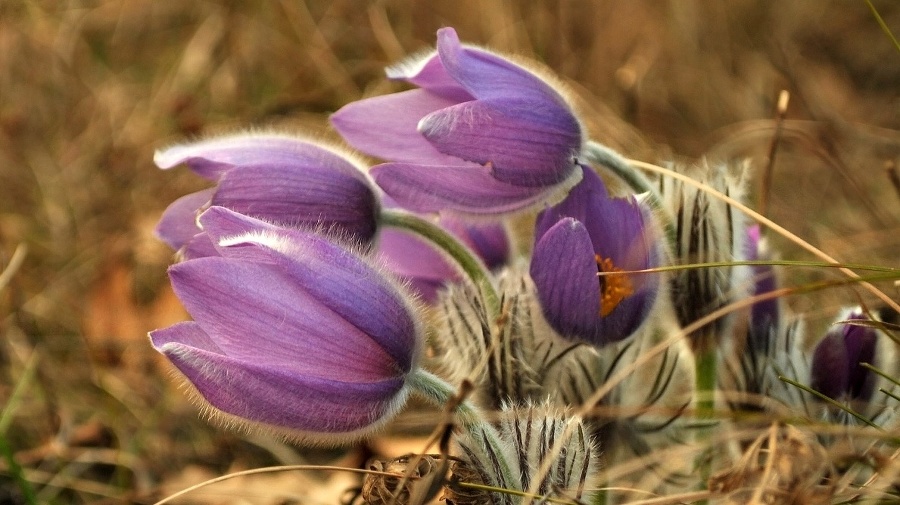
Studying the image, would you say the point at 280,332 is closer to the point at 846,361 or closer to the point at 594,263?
the point at 594,263

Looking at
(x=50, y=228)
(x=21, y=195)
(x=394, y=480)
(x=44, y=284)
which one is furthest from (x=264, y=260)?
(x=21, y=195)

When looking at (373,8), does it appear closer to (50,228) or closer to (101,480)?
(50,228)

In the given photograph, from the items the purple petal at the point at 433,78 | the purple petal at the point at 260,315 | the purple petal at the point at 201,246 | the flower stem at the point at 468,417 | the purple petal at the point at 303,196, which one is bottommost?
the flower stem at the point at 468,417

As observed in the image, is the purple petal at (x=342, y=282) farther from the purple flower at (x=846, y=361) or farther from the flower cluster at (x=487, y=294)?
the purple flower at (x=846, y=361)

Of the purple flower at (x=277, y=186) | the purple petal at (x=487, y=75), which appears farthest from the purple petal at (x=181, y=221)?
the purple petal at (x=487, y=75)

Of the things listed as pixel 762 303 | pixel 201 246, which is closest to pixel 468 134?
pixel 201 246

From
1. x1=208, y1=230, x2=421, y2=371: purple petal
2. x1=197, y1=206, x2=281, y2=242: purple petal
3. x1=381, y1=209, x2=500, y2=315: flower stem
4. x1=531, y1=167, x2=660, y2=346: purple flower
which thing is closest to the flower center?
x1=531, y1=167, x2=660, y2=346: purple flower

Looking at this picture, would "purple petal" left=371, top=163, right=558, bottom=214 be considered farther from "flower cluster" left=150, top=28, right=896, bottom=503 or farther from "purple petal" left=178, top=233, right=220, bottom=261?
"purple petal" left=178, top=233, right=220, bottom=261

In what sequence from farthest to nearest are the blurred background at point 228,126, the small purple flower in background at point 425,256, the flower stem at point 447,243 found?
the blurred background at point 228,126, the small purple flower in background at point 425,256, the flower stem at point 447,243
